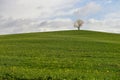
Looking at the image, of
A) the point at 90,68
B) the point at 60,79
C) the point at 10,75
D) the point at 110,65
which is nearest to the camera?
the point at 60,79

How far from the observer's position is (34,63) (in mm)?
25516

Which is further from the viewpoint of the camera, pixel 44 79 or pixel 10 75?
pixel 10 75

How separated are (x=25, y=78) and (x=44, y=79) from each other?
1296 millimetres

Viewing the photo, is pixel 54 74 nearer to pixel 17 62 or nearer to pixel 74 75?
pixel 74 75

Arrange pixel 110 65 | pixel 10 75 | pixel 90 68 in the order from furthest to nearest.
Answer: pixel 110 65, pixel 90 68, pixel 10 75

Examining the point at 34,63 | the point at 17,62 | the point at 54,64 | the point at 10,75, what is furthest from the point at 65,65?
the point at 10,75

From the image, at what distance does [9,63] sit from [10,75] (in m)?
6.11

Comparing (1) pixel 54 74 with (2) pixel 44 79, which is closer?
(2) pixel 44 79

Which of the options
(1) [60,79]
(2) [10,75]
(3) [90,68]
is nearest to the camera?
(1) [60,79]

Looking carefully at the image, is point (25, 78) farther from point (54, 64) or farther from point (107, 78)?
point (54, 64)

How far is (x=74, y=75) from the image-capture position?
19062mm

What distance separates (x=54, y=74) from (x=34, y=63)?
21.1 feet

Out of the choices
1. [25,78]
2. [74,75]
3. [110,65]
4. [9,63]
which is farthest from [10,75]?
[110,65]

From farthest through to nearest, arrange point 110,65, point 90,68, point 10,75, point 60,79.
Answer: point 110,65, point 90,68, point 10,75, point 60,79
